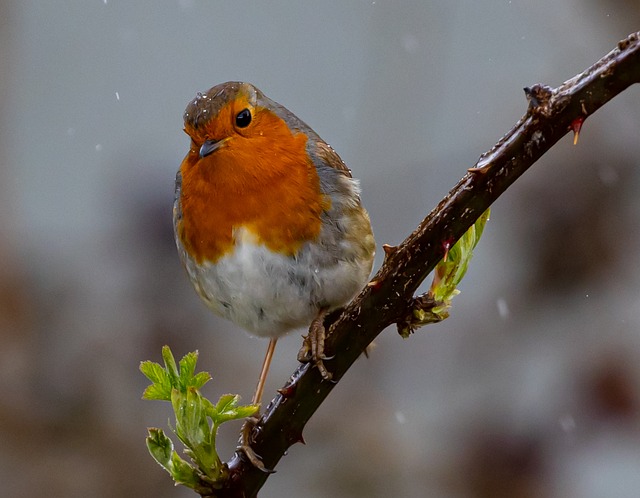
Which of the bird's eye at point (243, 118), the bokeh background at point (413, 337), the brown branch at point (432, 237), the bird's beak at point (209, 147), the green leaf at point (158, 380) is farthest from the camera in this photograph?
the bokeh background at point (413, 337)

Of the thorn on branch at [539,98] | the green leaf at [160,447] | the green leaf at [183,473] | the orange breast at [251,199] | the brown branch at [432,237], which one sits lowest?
the green leaf at [183,473]

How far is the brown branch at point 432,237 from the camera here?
151cm

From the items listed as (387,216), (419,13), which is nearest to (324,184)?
(387,216)

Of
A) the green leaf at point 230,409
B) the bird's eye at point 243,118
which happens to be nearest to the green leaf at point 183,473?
the green leaf at point 230,409

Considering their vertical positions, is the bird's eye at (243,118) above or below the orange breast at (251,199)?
above

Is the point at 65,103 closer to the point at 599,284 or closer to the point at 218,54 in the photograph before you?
the point at 218,54

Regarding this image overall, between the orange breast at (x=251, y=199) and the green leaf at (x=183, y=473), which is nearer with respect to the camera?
the green leaf at (x=183, y=473)

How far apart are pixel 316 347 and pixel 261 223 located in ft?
2.24

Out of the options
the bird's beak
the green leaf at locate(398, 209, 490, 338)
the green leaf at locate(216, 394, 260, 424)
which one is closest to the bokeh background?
the bird's beak

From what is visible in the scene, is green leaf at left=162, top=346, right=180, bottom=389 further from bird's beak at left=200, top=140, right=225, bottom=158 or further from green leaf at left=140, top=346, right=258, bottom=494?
bird's beak at left=200, top=140, right=225, bottom=158

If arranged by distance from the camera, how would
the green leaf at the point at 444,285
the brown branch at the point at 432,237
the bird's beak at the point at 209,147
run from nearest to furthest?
the brown branch at the point at 432,237 → the green leaf at the point at 444,285 → the bird's beak at the point at 209,147

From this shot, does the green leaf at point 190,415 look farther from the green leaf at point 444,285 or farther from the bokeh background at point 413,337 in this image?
the bokeh background at point 413,337

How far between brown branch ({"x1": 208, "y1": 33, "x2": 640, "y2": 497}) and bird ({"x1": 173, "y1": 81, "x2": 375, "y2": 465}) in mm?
693

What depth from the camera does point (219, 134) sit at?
2840mm
